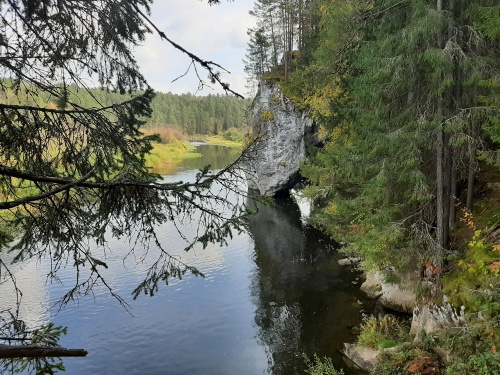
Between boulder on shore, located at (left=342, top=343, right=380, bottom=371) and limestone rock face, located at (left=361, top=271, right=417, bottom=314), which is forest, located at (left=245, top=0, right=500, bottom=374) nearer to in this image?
boulder on shore, located at (left=342, top=343, right=380, bottom=371)

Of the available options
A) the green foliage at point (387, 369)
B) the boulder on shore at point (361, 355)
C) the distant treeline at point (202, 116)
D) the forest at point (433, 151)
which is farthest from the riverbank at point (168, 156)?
the distant treeline at point (202, 116)

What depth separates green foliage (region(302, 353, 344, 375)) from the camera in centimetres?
913

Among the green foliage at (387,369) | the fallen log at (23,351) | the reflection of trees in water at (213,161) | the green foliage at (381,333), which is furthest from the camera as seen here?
the reflection of trees in water at (213,161)

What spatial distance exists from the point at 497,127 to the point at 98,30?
22.1 feet

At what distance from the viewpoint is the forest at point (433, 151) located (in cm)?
823

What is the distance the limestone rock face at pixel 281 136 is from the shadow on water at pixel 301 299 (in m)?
8.82

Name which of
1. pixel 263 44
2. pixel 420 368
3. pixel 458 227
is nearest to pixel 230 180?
pixel 420 368

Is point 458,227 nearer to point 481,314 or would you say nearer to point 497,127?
point 481,314

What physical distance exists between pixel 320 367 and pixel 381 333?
2.31 m

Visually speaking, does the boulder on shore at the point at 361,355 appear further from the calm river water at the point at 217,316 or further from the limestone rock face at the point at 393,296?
the limestone rock face at the point at 393,296

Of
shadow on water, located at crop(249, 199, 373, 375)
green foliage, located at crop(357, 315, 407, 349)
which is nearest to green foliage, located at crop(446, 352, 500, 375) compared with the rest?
green foliage, located at crop(357, 315, 407, 349)

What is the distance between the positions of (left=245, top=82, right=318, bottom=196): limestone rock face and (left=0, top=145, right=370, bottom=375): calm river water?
11.8m

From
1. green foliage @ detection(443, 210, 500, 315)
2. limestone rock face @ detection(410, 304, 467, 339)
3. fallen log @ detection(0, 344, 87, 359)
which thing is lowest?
limestone rock face @ detection(410, 304, 467, 339)

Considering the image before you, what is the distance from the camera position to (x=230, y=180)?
12.2 feet
